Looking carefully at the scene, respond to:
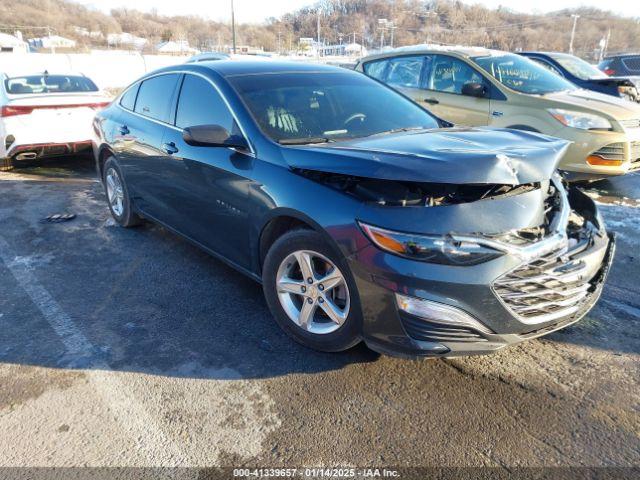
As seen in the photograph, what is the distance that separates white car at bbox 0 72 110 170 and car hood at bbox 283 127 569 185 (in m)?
5.66

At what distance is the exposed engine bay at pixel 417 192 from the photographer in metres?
2.54

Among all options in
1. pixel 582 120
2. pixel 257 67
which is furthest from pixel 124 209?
pixel 582 120

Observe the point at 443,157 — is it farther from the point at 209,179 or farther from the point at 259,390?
the point at 209,179

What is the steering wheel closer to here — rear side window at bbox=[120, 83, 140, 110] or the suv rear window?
rear side window at bbox=[120, 83, 140, 110]

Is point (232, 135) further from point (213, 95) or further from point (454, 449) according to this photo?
point (454, 449)

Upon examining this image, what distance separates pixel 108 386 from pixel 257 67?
2.54m

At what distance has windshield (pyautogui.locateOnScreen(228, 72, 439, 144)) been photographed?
337 centimetres

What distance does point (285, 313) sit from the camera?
3.07m

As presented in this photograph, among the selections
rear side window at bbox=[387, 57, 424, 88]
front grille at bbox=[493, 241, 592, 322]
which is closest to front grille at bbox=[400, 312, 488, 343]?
front grille at bbox=[493, 241, 592, 322]

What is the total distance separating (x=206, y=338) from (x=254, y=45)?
3915 inches

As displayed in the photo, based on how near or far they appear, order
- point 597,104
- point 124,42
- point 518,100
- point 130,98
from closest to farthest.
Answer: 1. point 130,98
2. point 597,104
3. point 518,100
4. point 124,42

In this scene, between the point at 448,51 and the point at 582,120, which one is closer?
the point at 582,120

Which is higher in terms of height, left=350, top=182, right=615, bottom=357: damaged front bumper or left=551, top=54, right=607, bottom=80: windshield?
left=551, top=54, right=607, bottom=80: windshield

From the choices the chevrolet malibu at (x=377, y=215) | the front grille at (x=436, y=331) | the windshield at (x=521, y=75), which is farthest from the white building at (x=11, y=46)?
the front grille at (x=436, y=331)
